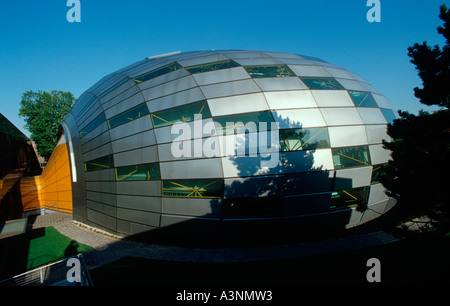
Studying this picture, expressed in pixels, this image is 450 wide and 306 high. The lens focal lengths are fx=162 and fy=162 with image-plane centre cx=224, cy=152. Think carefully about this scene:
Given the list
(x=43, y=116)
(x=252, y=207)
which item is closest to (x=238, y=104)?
(x=252, y=207)

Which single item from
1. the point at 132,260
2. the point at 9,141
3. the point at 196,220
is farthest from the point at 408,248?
the point at 9,141

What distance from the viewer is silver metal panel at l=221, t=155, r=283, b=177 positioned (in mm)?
8711

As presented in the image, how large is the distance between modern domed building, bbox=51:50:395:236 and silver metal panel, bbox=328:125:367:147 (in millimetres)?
64

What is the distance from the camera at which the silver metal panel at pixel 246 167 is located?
343 inches

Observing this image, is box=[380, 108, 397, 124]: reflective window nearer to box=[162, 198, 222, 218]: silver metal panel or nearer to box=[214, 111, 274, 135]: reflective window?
box=[214, 111, 274, 135]: reflective window

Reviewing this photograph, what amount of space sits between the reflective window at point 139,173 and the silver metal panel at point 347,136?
34.0 ft

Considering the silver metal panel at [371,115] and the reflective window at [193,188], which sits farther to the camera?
the silver metal panel at [371,115]

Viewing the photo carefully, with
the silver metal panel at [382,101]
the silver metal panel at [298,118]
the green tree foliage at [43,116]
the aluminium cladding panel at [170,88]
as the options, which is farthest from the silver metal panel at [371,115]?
the green tree foliage at [43,116]

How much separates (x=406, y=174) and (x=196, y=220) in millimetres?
9662

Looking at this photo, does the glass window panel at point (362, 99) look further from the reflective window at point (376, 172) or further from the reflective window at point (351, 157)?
the reflective window at point (376, 172)

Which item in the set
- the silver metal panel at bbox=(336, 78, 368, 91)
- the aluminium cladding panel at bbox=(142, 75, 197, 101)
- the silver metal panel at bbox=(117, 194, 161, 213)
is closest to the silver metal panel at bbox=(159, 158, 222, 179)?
the silver metal panel at bbox=(117, 194, 161, 213)

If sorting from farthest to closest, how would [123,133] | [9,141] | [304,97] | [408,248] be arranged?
[9,141]
[123,133]
[304,97]
[408,248]

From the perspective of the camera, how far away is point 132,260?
343 inches

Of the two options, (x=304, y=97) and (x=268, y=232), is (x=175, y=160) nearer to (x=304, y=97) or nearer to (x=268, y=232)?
(x=268, y=232)
